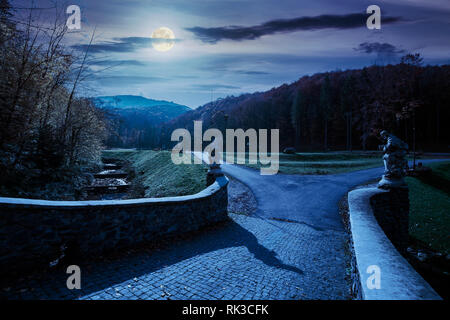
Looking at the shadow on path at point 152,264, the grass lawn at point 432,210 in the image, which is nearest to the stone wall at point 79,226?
the shadow on path at point 152,264

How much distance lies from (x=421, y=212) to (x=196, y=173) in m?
14.2

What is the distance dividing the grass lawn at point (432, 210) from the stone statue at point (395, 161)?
4.12 metres

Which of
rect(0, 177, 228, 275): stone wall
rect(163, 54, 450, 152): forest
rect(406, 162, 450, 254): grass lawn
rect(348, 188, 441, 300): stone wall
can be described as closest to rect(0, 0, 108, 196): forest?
rect(0, 177, 228, 275): stone wall

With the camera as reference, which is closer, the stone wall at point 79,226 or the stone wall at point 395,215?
the stone wall at point 79,226

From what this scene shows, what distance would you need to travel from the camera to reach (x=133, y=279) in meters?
4.24

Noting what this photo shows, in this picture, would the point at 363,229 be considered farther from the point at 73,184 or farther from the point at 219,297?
the point at 73,184

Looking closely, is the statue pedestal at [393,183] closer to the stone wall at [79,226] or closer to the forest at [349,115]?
the stone wall at [79,226]

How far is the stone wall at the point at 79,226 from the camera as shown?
4203 millimetres

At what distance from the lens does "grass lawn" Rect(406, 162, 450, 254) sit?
406 inches

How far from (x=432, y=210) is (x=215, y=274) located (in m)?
13.9

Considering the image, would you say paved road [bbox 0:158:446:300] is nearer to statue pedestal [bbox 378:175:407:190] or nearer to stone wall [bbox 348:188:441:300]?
stone wall [bbox 348:188:441:300]

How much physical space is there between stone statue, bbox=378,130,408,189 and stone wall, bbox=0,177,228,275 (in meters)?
7.03

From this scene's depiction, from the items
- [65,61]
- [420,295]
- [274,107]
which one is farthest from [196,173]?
[274,107]

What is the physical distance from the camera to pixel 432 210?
12578mm
